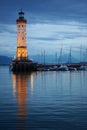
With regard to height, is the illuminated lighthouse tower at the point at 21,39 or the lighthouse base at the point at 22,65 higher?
the illuminated lighthouse tower at the point at 21,39

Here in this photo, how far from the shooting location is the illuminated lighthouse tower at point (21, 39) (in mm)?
83812

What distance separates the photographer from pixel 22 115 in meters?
16.3

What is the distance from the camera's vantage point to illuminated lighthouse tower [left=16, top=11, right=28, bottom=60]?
8381cm

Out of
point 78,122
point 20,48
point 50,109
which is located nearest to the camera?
point 78,122

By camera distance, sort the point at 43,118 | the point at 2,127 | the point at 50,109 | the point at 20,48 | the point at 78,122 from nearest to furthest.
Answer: the point at 2,127 → the point at 78,122 → the point at 43,118 → the point at 50,109 → the point at 20,48

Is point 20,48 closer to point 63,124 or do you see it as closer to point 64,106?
point 64,106

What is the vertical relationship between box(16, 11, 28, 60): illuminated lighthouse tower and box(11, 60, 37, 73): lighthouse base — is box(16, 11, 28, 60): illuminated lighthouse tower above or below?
above

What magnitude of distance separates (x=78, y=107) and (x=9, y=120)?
4.84m

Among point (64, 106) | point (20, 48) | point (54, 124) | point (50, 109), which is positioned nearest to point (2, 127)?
point (54, 124)

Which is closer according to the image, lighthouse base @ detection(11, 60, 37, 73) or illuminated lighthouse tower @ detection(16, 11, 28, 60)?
illuminated lighthouse tower @ detection(16, 11, 28, 60)

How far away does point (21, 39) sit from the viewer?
8431 cm

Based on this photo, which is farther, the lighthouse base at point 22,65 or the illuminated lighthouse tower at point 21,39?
the lighthouse base at point 22,65

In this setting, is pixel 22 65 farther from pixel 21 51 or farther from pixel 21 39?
pixel 21 39

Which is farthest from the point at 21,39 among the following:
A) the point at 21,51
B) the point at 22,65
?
the point at 22,65
